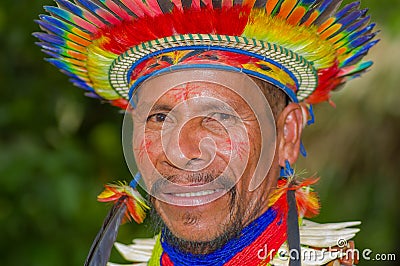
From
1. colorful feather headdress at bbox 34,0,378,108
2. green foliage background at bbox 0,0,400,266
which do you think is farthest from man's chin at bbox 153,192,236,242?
green foliage background at bbox 0,0,400,266

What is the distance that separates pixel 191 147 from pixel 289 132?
435mm

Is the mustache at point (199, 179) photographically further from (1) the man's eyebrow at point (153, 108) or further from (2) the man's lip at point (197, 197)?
(1) the man's eyebrow at point (153, 108)

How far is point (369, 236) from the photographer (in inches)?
205

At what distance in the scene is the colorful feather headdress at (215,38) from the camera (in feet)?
6.66

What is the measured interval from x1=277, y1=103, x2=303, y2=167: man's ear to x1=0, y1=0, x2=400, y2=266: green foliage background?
1362mm

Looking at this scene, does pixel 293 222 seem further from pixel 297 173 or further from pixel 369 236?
pixel 369 236

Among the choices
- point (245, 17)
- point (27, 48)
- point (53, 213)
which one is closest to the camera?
point (245, 17)

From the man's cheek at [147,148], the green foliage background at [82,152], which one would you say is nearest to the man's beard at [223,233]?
the man's cheek at [147,148]

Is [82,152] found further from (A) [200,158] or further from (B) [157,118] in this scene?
(A) [200,158]

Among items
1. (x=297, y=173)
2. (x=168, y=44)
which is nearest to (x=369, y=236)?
(x=297, y=173)

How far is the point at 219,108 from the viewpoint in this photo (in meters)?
2.10

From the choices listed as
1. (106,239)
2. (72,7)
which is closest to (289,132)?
(106,239)

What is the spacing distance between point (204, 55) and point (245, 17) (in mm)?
170

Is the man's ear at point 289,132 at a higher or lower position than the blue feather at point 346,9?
lower
